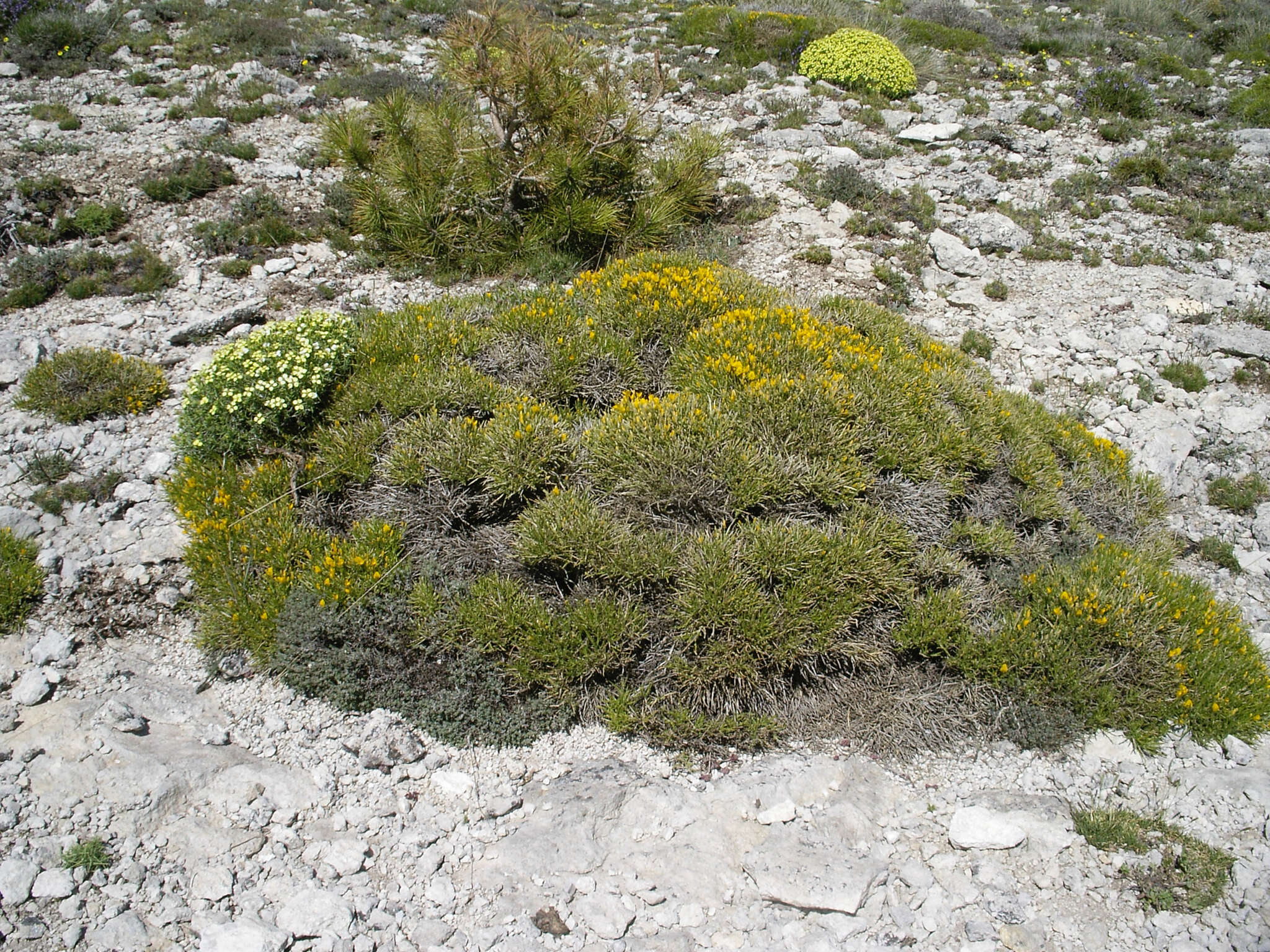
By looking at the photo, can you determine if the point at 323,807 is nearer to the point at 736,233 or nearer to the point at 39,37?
the point at 736,233

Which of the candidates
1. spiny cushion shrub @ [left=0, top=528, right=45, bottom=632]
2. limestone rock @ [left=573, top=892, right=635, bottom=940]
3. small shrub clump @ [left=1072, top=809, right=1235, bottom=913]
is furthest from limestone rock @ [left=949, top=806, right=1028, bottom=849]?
spiny cushion shrub @ [left=0, top=528, right=45, bottom=632]

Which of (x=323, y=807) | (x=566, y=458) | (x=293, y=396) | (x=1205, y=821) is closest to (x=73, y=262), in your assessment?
(x=293, y=396)

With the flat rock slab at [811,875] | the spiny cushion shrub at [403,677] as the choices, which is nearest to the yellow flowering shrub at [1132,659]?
the flat rock slab at [811,875]

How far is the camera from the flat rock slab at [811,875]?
368 cm

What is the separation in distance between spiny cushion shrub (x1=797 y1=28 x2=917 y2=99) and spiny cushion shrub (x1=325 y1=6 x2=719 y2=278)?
260 inches

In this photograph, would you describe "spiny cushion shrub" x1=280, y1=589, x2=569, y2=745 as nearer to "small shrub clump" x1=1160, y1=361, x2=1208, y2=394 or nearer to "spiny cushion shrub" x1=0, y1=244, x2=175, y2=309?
→ "spiny cushion shrub" x1=0, y1=244, x2=175, y2=309

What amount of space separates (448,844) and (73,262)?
23.4 ft

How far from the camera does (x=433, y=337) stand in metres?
A: 6.21

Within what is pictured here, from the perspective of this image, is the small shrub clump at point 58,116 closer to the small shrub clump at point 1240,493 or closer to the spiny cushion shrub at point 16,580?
the spiny cushion shrub at point 16,580

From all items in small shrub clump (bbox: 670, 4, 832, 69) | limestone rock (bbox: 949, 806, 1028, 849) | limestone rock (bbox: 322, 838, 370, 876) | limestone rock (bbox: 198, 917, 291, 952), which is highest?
small shrub clump (bbox: 670, 4, 832, 69)

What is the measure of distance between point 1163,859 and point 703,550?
2.78m

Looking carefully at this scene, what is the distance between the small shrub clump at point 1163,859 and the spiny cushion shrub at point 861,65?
1255 centimetres

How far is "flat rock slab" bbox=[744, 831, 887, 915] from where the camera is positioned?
3682 millimetres

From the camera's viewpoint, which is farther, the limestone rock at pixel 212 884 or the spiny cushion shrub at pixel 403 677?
the spiny cushion shrub at pixel 403 677
